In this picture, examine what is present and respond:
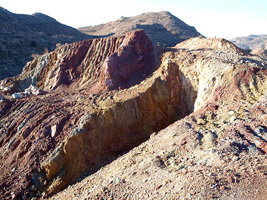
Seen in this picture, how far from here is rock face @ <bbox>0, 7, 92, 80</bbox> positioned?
32.1 meters

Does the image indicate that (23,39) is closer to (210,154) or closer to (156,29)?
(156,29)

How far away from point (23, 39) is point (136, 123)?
33.4m

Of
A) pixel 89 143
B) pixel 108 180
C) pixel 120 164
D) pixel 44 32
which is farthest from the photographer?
pixel 44 32

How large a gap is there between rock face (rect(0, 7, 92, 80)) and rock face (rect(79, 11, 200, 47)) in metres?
9.96

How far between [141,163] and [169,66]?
6815 mm

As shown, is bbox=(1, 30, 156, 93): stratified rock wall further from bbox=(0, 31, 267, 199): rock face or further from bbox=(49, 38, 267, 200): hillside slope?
bbox=(49, 38, 267, 200): hillside slope

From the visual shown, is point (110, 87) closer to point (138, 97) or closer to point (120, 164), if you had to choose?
point (138, 97)

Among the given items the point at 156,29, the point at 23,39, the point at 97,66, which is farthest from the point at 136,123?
the point at 156,29

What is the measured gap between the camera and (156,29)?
4991 centimetres

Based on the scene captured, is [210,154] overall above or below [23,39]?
below

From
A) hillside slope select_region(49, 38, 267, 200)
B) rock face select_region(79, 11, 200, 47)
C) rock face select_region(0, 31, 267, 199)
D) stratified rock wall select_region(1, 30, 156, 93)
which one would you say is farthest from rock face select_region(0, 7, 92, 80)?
hillside slope select_region(49, 38, 267, 200)

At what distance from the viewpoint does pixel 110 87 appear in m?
13.4

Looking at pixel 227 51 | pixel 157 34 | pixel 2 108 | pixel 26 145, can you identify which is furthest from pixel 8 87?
pixel 157 34

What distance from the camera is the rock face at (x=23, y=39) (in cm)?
3206
